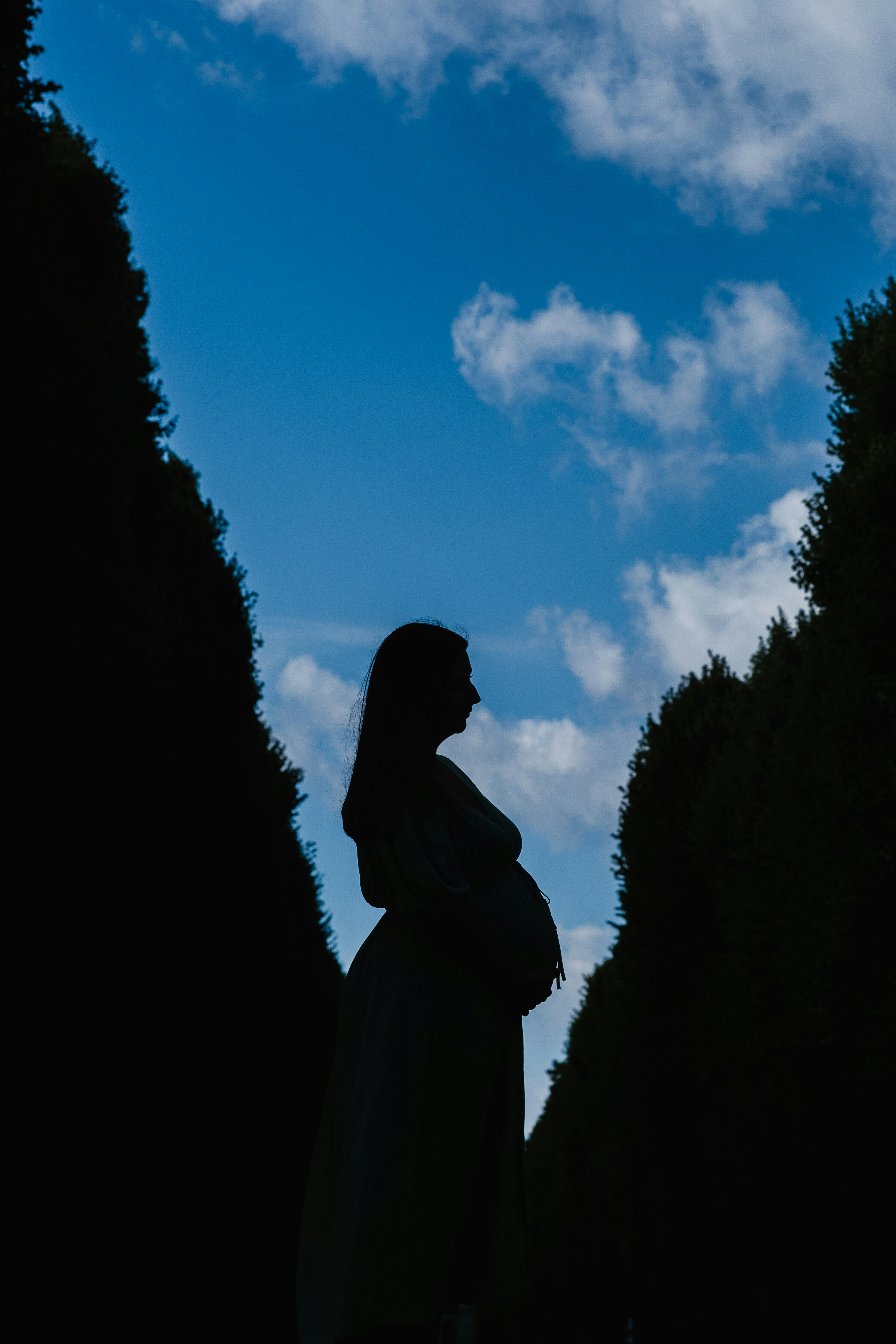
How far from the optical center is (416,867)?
10.1 feet

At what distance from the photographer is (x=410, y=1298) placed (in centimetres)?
279

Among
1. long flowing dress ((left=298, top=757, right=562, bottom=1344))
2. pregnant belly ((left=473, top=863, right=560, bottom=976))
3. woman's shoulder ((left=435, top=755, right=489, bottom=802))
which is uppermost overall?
woman's shoulder ((left=435, top=755, right=489, bottom=802))

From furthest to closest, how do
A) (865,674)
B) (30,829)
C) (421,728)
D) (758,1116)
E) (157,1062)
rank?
(758,1116) < (157,1062) < (865,674) < (30,829) < (421,728)

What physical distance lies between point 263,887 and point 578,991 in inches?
1188

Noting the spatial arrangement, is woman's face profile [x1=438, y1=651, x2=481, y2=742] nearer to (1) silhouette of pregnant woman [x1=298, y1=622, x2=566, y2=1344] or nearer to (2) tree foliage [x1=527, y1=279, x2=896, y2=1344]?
(1) silhouette of pregnant woman [x1=298, y1=622, x2=566, y2=1344]

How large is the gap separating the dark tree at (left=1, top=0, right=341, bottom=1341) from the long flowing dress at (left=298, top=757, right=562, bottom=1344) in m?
9.23

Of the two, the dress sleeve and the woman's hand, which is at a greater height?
the dress sleeve

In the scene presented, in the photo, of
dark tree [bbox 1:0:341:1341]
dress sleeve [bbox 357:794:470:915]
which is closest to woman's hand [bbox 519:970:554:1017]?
dress sleeve [bbox 357:794:470:915]

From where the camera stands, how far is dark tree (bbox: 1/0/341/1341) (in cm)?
1180

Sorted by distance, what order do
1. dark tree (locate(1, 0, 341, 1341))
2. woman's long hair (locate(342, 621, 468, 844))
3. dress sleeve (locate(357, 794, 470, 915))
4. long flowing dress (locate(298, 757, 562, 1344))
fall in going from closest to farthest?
long flowing dress (locate(298, 757, 562, 1344)) < dress sleeve (locate(357, 794, 470, 915)) < woman's long hair (locate(342, 621, 468, 844)) < dark tree (locate(1, 0, 341, 1341))

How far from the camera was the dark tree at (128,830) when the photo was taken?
38.7 feet

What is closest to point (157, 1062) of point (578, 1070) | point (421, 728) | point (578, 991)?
point (421, 728)

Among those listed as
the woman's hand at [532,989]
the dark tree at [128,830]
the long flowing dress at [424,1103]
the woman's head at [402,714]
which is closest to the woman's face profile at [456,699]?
the woman's head at [402,714]

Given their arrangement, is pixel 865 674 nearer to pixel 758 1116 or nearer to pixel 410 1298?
pixel 758 1116
